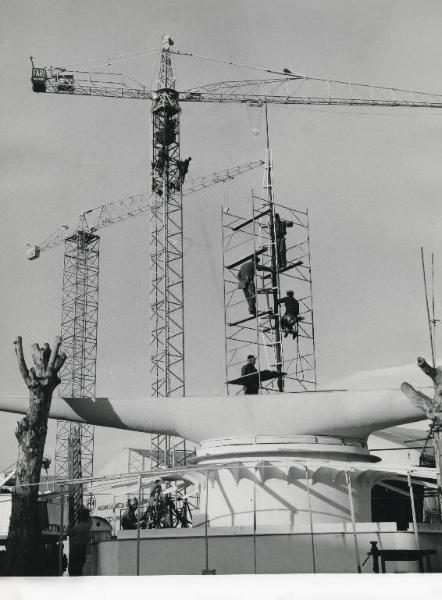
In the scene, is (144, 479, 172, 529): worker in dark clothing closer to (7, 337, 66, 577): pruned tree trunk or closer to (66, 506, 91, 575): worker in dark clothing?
(66, 506, 91, 575): worker in dark clothing

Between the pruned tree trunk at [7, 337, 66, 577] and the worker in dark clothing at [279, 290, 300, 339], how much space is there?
8830 mm

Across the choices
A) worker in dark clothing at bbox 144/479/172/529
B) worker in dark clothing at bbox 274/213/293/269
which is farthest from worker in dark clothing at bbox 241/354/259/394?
worker in dark clothing at bbox 144/479/172/529

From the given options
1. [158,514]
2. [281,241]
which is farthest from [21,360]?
[158,514]

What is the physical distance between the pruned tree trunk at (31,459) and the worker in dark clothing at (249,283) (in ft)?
28.5

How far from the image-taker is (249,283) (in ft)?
71.4

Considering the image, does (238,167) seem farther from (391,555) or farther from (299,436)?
(391,555)

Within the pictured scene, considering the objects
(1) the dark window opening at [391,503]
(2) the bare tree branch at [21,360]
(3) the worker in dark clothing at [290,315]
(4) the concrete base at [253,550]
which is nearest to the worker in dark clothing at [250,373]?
(3) the worker in dark clothing at [290,315]

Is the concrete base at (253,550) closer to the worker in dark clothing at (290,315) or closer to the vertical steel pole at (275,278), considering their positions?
the vertical steel pole at (275,278)

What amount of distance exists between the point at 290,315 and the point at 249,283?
1641 mm

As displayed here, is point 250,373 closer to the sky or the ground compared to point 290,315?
closer to the ground

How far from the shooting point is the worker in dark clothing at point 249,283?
71.1 ft

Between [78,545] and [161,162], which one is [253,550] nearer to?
[78,545]

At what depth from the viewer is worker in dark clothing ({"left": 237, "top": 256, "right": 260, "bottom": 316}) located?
21672 mm

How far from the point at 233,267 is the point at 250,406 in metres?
8.98
